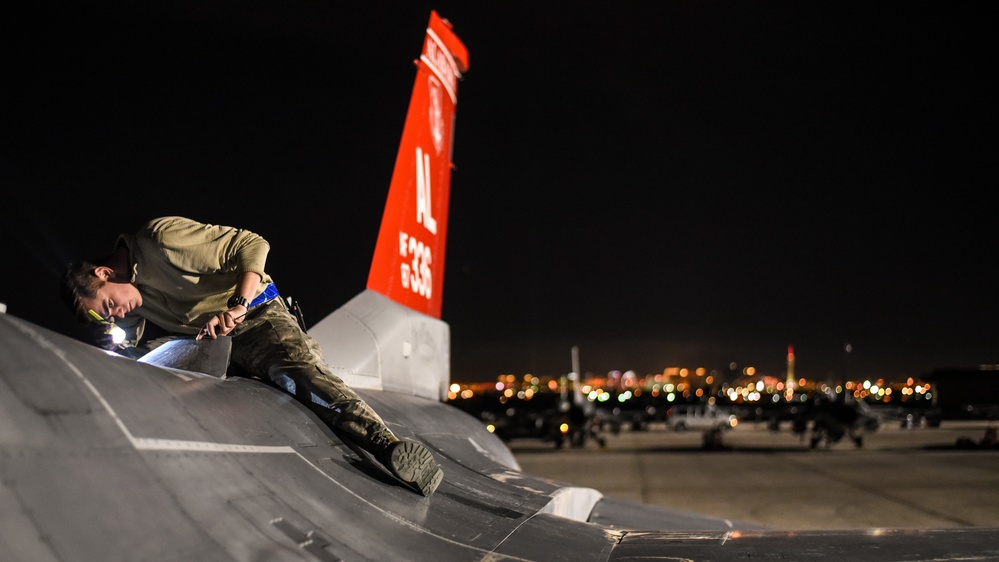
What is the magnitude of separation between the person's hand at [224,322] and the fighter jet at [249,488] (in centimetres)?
16

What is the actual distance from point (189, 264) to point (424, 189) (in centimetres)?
381

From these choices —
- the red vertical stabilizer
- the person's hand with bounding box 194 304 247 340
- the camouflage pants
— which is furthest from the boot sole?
the red vertical stabilizer

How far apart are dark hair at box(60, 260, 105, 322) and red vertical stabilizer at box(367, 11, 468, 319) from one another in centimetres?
275

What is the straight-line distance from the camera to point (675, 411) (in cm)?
5319

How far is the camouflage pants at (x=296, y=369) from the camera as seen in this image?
305 cm

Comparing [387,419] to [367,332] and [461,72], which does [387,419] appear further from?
[461,72]

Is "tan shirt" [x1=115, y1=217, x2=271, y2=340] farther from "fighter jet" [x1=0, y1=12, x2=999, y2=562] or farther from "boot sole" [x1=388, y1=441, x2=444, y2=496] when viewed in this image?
"boot sole" [x1=388, y1=441, x2=444, y2=496]

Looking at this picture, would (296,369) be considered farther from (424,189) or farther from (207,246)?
(424,189)

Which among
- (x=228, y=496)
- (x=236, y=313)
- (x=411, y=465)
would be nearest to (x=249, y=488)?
(x=228, y=496)

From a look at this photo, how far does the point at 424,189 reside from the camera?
6.76 metres

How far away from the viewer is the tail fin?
4.92 metres

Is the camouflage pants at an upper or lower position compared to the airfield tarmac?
upper

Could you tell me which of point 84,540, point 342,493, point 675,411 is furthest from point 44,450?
point 675,411

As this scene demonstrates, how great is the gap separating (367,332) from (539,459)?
19744 millimetres
